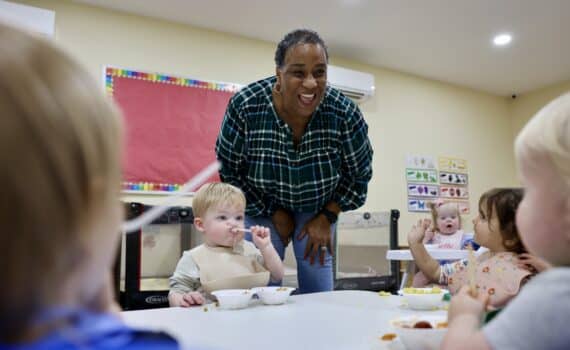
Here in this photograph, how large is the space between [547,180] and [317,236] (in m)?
1.04

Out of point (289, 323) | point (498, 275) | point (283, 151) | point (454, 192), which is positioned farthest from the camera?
point (454, 192)

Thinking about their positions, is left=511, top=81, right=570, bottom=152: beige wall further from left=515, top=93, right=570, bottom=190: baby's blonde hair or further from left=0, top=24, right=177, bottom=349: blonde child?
left=0, top=24, right=177, bottom=349: blonde child

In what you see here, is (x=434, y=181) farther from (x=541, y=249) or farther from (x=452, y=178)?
(x=541, y=249)

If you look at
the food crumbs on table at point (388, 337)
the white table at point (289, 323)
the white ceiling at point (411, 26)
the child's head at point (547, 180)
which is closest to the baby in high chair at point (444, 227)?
the white ceiling at point (411, 26)

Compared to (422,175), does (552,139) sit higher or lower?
lower

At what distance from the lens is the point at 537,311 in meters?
0.46

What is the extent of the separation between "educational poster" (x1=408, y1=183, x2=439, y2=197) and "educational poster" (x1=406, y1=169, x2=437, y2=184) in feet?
0.17

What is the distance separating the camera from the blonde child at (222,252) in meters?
1.32

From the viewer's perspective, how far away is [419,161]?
434cm

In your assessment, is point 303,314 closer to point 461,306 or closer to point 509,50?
point 461,306

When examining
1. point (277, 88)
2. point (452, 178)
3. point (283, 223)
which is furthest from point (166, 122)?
point (452, 178)

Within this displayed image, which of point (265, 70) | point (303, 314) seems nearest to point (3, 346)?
point (303, 314)

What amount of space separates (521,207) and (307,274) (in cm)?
105

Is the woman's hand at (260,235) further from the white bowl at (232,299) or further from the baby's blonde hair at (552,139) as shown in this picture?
the baby's blonde hair at (552,139)
